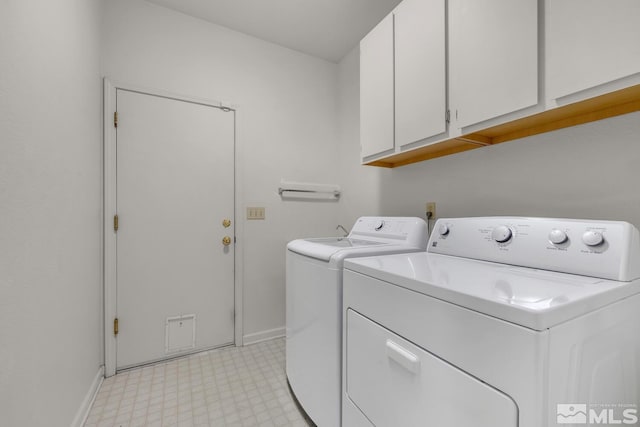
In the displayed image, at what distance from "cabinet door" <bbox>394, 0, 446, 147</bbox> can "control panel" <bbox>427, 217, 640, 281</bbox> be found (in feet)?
1.80

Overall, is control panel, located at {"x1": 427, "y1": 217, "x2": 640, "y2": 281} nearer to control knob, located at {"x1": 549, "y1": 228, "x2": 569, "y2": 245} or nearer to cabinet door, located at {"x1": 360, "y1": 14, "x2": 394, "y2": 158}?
control knob, located at {"x1": 549, "y1": 228, "x2": 569, "y2": 245}

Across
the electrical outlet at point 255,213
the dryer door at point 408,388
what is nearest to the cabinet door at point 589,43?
the dryer door at point 408,388

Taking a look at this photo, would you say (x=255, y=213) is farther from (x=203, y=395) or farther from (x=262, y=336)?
(x=203, y=395)

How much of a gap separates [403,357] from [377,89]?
61.1 inches

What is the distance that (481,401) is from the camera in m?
0.59

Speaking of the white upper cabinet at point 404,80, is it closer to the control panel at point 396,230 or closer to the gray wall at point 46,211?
the control panel at point 396,230

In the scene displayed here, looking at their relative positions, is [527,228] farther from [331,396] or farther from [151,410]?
[151,410]

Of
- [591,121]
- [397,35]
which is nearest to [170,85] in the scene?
[397,35]

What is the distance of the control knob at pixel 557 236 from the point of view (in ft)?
2.81

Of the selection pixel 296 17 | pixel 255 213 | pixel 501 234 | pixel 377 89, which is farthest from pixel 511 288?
pixel 296 17

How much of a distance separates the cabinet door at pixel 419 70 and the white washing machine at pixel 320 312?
1.79 feet

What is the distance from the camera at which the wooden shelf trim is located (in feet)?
2.96

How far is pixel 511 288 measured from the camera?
66 centimetres

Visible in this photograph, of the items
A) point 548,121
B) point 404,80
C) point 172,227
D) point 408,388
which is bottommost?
point 408,388
